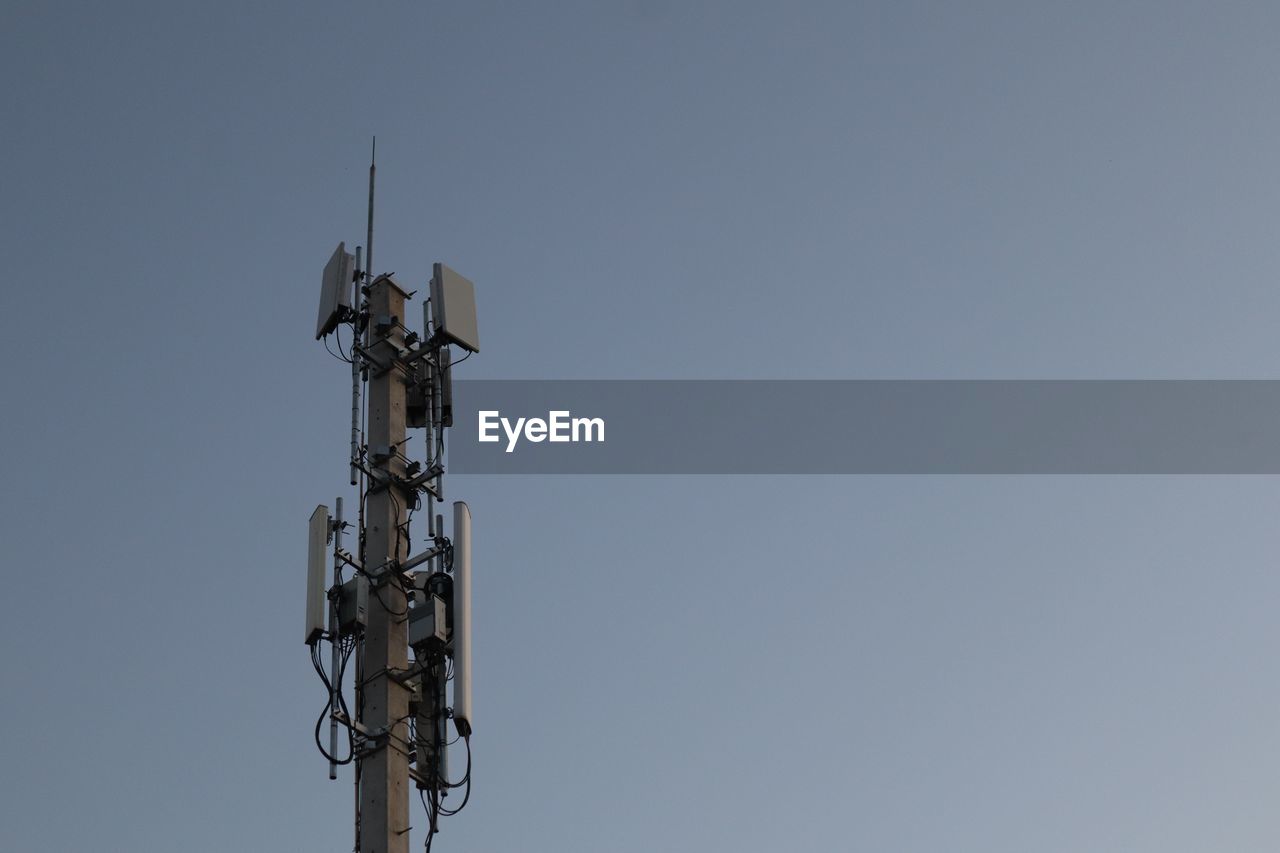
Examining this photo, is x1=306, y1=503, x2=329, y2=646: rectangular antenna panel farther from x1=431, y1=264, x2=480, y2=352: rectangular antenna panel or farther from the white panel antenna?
x1=431, y1=264, x2=480, y2=352: rectangular antenna panel

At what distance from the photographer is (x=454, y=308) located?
842 inches

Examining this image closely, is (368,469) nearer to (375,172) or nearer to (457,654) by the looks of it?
(457,654)

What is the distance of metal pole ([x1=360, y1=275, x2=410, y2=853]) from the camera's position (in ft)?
59.5

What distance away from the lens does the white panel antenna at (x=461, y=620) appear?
62.1 ft

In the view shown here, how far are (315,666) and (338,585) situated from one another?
0.96 meters

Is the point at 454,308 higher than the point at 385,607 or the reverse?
higher

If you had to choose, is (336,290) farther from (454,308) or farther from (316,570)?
(316,570)

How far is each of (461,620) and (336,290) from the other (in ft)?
15.9

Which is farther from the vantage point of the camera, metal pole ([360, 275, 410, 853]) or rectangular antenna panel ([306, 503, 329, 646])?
rectangular antenna panel ([306, 503, 329, 646])

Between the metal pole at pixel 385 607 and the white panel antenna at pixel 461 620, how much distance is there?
593 mm

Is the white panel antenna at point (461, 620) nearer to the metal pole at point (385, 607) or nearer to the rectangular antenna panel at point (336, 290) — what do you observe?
the metal pole at point (385, 607)

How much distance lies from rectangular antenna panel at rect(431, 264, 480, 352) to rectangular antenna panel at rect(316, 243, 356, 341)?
41.7 inches

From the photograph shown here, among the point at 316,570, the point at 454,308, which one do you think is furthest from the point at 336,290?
the point at 316,570

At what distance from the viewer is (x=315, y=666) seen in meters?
19.2
